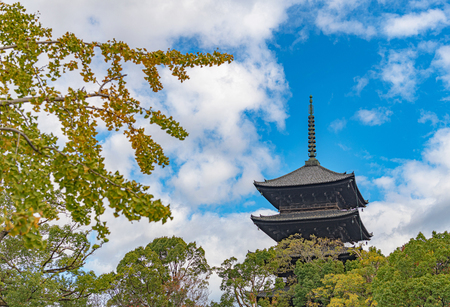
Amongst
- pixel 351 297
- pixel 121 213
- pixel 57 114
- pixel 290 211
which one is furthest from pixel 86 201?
pixel 290 211

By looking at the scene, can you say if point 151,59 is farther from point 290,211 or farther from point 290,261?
point 290,211

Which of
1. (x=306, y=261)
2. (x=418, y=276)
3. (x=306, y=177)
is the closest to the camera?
(x=418, y=276)

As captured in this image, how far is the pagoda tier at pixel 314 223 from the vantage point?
76.2 ft

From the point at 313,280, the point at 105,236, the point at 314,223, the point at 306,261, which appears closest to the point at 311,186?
the point at 314,223

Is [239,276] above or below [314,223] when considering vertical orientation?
below

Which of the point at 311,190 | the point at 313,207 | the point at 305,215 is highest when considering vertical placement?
the point at 311,190

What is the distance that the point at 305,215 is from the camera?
24.0 meters

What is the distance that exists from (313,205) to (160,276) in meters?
11.7

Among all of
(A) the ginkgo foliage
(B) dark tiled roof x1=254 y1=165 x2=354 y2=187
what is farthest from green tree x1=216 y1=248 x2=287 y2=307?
(A) the ginkgo foliage

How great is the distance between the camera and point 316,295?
18.6m

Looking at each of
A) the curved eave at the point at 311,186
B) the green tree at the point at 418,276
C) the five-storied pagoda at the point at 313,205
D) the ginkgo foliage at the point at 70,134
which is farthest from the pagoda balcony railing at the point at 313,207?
the ginkgo foliage at the point at 70,134

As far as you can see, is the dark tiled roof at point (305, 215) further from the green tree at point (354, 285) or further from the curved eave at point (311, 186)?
A: the green tree at point (354, 285)

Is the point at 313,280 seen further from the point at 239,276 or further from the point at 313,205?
the point at 313,205

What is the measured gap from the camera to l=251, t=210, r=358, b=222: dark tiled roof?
75.4 ft
